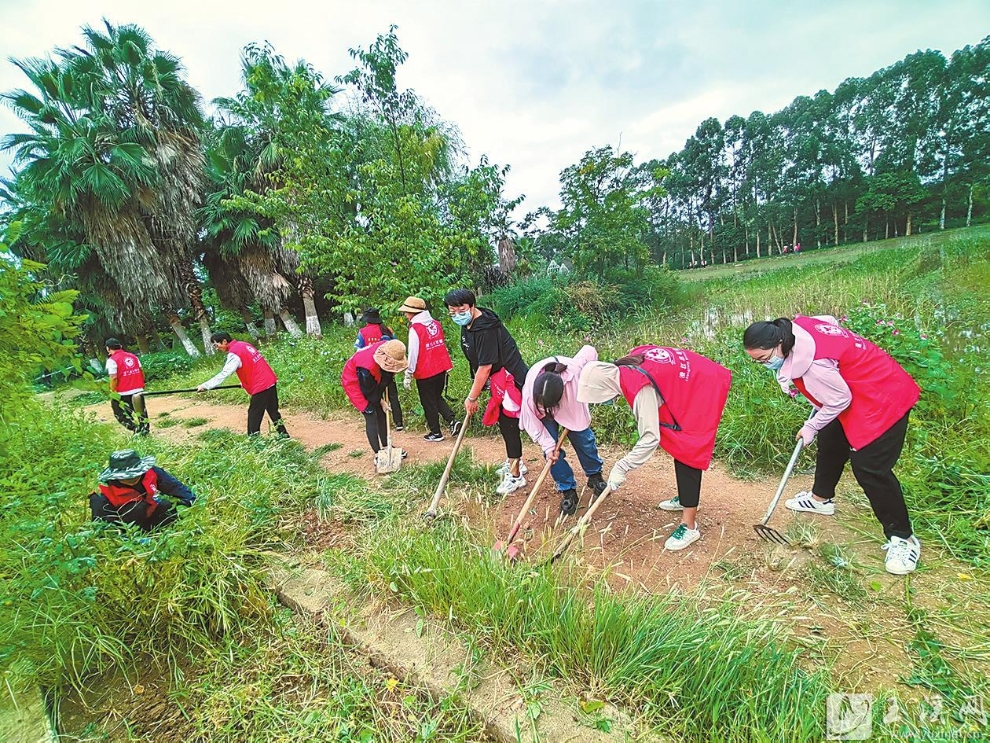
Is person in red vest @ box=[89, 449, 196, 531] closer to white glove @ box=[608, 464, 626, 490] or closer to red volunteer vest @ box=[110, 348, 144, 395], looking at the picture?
white glove @ box=[608, 464, 626, 490]

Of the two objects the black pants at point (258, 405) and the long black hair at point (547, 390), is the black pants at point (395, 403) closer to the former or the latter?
the black pants at point (258, 405)

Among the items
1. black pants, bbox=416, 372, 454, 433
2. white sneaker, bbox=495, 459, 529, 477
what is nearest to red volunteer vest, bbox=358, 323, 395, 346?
black pants, bbox=416, 372, 454, 433

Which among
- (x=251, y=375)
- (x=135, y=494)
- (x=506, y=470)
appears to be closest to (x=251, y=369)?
(x=251, y=375)

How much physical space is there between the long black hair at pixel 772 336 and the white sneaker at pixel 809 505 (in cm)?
125

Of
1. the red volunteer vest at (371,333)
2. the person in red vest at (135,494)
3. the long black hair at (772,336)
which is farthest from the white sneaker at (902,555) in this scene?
the red volunteer vest at (371,333)

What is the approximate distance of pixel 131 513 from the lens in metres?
2.46

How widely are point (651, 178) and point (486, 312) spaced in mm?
9019

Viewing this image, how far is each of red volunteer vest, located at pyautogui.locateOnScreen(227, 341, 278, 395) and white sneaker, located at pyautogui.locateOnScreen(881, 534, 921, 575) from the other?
5.29 m

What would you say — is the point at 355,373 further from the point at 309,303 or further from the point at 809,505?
the point at 309,303

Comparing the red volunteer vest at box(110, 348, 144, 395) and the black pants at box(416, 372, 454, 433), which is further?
the red volunteer vest at box(110, 348, 144, 395)

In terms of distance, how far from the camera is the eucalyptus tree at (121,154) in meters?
10.0

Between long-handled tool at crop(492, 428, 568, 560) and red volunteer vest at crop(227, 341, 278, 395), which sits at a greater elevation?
red volunteer vest at crop(227, 341, 278, 395)

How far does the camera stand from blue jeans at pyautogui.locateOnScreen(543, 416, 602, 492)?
9.96 ft

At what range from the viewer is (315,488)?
3.57 meters
